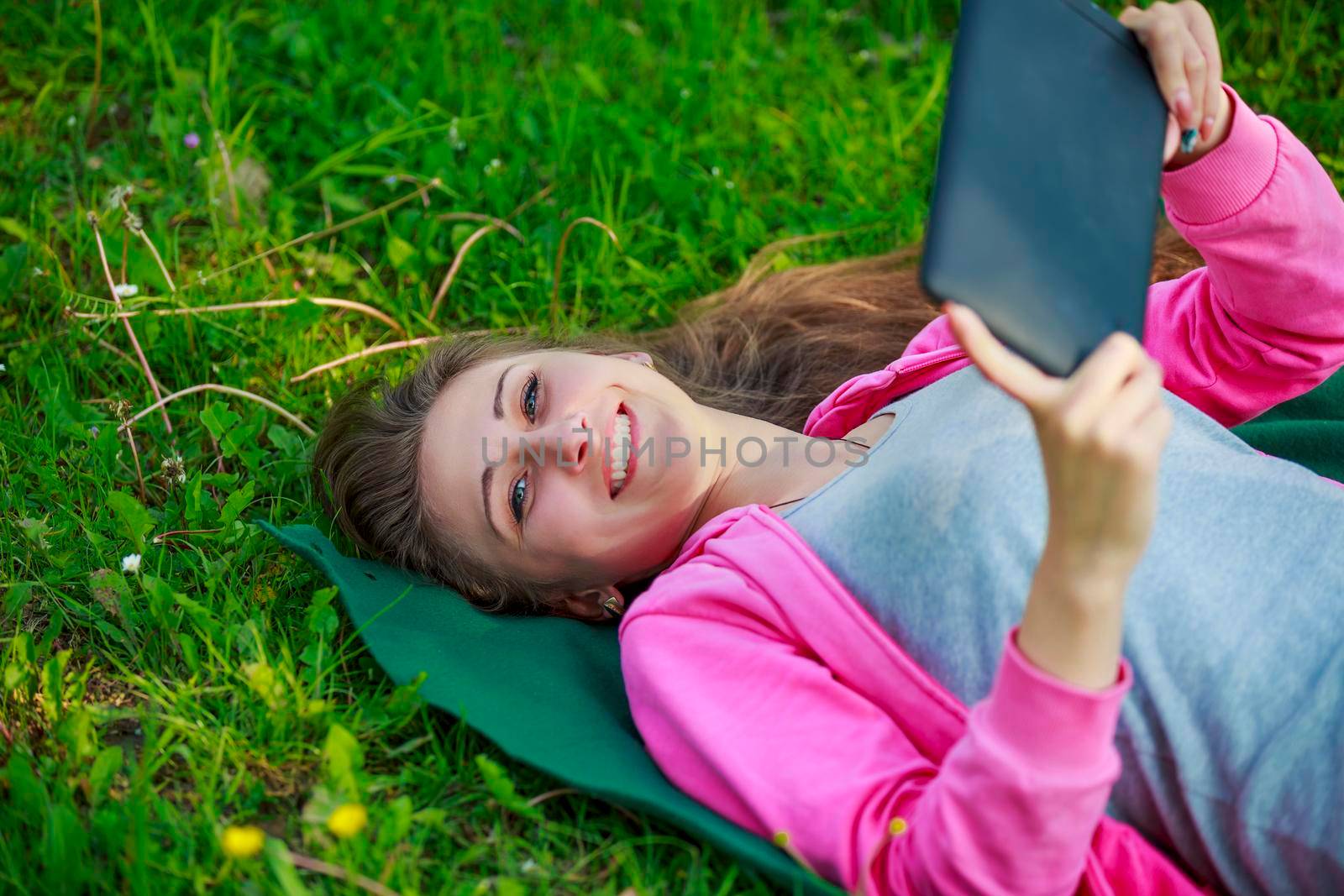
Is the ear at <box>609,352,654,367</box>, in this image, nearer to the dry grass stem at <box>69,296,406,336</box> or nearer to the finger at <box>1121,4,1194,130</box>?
the dry grass stem at <box>69,296,406,336</box>

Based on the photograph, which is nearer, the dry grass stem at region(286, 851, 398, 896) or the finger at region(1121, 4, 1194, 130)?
the dry grass stem at region(286, 851, 398, 896)

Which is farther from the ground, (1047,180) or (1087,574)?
(1047,180)

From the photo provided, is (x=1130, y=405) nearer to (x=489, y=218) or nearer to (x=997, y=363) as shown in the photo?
(x=997, y=363)

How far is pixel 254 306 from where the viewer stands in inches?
108

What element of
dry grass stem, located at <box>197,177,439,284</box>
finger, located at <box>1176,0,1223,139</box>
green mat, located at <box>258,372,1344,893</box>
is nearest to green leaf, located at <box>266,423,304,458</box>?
green mat, located at <box>258,372,1344,893</box>

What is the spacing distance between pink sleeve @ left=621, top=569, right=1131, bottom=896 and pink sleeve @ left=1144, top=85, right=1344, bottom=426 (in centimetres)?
91

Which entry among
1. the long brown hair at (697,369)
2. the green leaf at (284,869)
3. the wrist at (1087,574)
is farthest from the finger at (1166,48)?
the green leaf at (284,869)

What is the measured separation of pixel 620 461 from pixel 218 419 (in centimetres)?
91

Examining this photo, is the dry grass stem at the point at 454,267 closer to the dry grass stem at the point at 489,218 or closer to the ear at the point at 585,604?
the dry grass stem at the point at 489,218

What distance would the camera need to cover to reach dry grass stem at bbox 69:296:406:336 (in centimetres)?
265

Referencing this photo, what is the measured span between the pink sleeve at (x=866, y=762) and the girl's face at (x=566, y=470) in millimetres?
259

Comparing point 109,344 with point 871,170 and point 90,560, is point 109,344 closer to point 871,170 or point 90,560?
point 90,560

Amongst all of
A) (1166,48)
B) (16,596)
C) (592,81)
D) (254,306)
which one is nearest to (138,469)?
(16,596)

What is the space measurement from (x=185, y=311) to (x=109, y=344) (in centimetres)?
19
